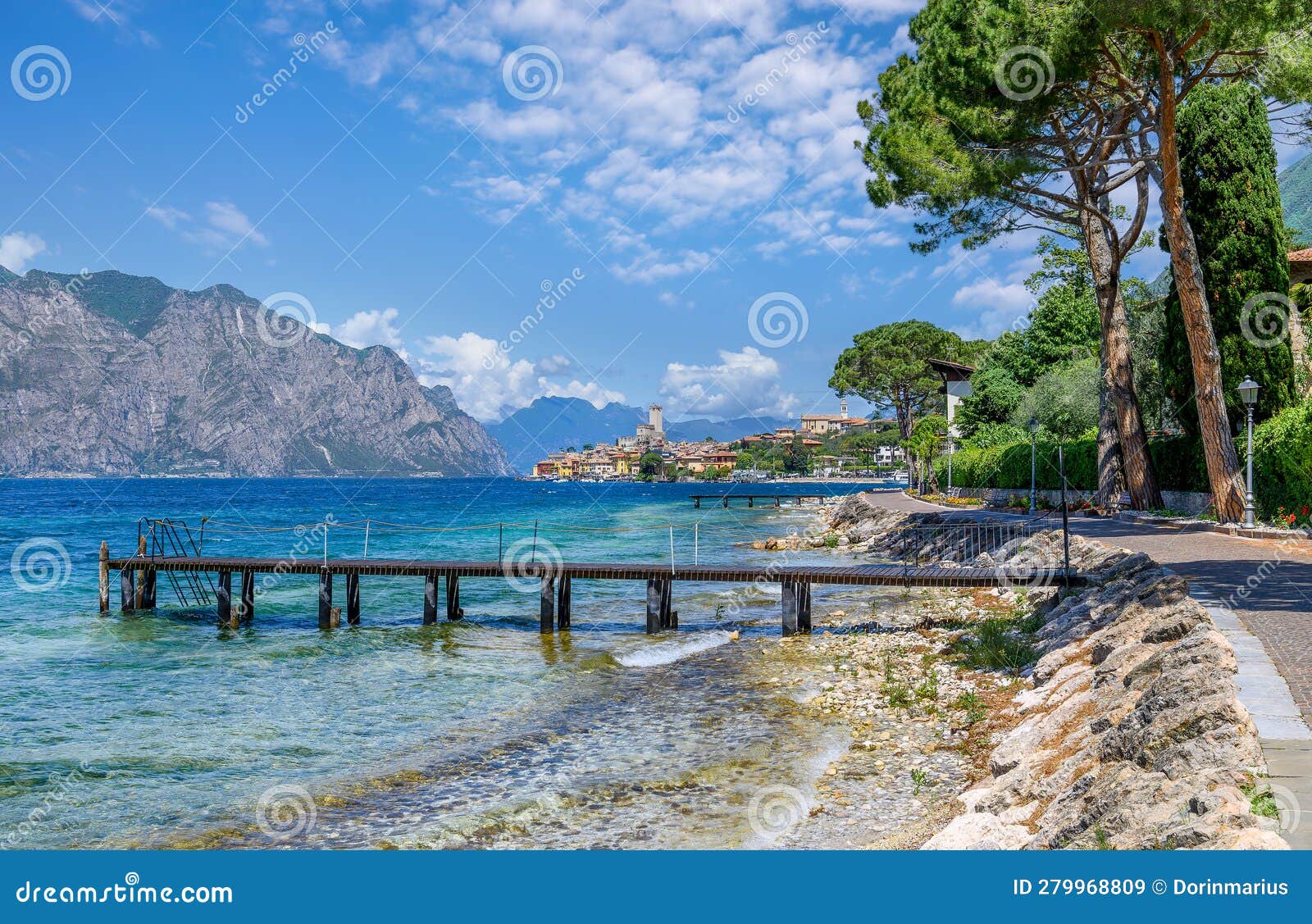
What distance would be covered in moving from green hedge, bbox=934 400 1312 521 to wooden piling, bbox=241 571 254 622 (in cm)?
2356

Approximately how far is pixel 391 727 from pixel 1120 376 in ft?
79.1

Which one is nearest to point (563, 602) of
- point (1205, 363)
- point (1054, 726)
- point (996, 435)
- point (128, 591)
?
point (128, 591)

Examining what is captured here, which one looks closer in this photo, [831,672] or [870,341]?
[831,672]

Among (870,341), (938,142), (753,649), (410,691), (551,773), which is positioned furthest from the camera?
(870,341)

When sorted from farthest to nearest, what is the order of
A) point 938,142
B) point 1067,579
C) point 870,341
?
point 870,341 < point 938,142 < point 1067,579

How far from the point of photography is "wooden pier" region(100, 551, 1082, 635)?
16812 millimetres

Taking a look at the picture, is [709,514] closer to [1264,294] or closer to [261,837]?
[1264,294]

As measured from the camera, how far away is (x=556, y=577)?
19.5m

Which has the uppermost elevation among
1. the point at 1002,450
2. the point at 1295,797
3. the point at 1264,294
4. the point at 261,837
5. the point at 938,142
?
the point at 938,142

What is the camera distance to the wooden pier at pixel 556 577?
16.8 m

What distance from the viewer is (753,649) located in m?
16.3

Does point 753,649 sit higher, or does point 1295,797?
point 1295,797

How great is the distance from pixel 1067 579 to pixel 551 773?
9.83 m

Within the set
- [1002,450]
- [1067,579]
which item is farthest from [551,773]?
[1002,450]
